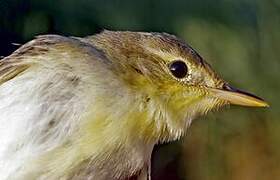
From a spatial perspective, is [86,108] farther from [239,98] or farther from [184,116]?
[239,98]

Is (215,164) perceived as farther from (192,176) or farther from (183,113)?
(183,113)

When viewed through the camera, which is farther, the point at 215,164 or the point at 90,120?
the point at 215,164

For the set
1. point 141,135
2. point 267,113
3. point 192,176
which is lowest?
point 192,176

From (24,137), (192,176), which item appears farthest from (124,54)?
(192,176)

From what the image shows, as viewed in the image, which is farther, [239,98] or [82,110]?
[239,98]

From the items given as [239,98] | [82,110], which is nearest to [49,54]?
[82,110]

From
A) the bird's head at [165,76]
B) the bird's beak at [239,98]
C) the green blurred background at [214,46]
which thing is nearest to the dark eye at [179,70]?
the bird's head at [165,76]

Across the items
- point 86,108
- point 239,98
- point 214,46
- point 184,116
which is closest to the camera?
point 86,108
